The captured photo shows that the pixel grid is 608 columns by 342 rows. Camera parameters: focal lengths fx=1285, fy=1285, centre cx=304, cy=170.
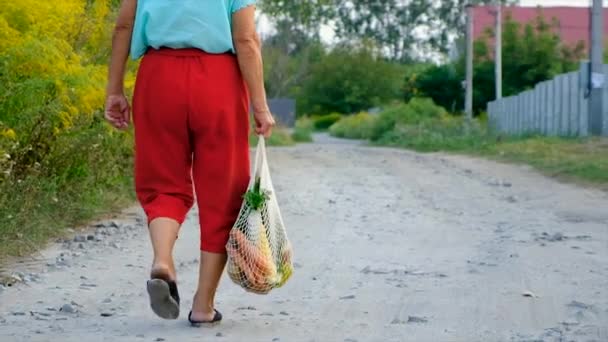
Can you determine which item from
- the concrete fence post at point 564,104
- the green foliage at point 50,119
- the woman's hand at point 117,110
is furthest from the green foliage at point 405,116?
the woman's hand at point 117,110

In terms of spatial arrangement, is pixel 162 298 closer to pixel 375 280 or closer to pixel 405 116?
pixel 375 280

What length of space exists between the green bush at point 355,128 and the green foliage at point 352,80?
22.9 feet

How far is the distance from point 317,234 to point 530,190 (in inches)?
206

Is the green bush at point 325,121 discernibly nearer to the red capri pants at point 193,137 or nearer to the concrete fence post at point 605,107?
the concrete fence post at point 605,107

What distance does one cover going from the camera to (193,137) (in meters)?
5.56

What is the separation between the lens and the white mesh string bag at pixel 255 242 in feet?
18.0

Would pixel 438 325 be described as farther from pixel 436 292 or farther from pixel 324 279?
pixel 324 279

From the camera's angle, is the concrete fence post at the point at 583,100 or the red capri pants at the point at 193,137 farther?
the concrete fence post at the point at 583,100

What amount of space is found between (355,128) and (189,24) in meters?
50.6

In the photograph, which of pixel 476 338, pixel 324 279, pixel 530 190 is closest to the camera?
pixel 476 338

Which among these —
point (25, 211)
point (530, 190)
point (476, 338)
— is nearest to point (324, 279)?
point (476, 338)

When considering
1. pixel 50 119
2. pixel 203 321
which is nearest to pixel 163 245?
pixel 203 321

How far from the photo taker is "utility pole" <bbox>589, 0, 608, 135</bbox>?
25.1m

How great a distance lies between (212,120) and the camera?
214 inches
